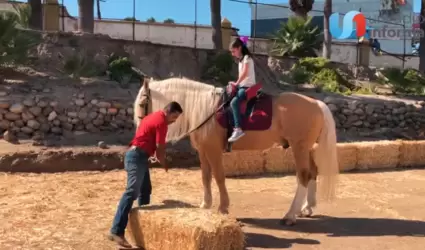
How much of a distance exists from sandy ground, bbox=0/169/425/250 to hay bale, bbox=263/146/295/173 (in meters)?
0.44

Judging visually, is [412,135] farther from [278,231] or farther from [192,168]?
[278,231]

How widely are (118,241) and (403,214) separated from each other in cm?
438

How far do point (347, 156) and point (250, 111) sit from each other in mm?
5034

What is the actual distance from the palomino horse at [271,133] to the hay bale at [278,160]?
306 centimetres

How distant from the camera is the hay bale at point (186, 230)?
503cm

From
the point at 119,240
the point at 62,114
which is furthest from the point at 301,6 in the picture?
the point at 119,240

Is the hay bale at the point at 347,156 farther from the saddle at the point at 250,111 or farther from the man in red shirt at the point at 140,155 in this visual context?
the man in red shirt at the point at 140,155

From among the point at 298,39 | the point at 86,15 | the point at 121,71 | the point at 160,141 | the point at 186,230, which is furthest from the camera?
the point at 298,39

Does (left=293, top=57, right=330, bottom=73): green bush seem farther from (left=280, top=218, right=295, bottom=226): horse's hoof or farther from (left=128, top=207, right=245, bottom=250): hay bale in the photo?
(left=128, top=207, right=245, bottom=250): hay bale

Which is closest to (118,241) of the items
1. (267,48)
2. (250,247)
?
(250,247)

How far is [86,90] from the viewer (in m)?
13.1

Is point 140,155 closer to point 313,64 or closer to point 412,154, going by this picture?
point 412,154

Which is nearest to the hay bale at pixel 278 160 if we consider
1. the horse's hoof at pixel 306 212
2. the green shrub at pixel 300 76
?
the horse's hoof at pixel 306 212

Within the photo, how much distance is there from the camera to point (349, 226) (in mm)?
7023
